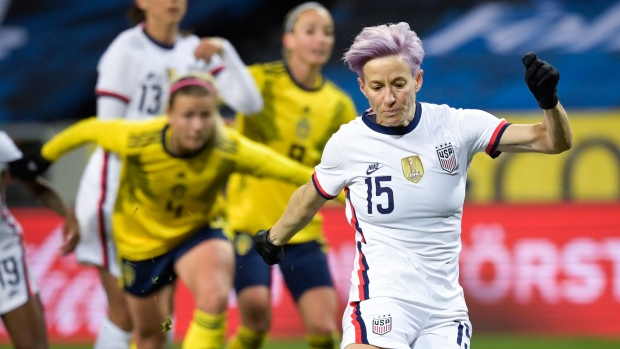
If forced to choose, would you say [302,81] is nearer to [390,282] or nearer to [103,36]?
[390,282]

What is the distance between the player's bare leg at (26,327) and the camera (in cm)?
638

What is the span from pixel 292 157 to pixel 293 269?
30.6 inches

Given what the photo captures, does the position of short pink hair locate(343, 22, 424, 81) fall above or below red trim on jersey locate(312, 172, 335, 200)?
above

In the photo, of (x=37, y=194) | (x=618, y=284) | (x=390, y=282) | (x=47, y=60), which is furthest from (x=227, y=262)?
(x=47, y=60)

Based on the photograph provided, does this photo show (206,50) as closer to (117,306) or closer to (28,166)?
(28,166)

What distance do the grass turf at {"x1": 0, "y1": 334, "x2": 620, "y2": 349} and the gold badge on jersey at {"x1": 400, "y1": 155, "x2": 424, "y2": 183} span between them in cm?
514

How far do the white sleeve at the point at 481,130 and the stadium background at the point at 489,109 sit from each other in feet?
17.8

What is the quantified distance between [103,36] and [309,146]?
27.7ft

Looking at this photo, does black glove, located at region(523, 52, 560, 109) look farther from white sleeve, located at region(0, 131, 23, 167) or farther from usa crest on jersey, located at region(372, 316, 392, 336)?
white sleeve, located at region(0, 131, 23, 167)

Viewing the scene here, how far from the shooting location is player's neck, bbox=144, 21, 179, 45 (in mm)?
7090

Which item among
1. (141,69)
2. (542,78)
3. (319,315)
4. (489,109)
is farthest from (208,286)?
(489,109)

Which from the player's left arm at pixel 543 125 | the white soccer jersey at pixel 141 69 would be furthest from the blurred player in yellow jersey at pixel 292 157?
the player's left arm at pixel 543 125

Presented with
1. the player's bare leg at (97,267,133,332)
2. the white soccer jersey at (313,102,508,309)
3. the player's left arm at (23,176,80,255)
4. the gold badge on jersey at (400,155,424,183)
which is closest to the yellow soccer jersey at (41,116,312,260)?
the player's left arm at (23,176,80,255)

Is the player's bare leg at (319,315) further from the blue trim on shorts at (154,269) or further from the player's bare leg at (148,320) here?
the player's bare leg at (148,320)
